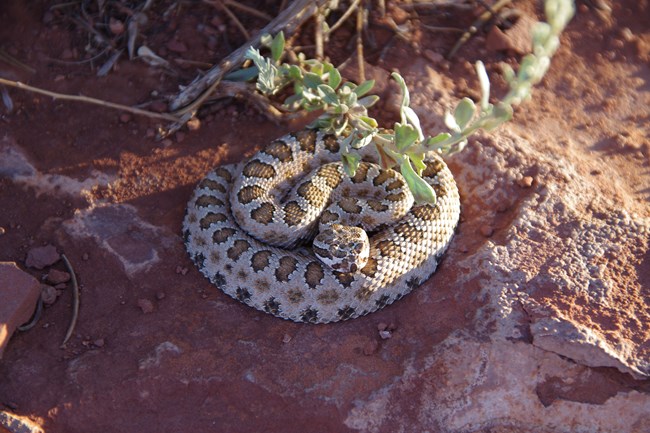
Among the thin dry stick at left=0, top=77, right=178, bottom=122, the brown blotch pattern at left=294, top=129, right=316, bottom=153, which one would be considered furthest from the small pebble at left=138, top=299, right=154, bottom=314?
the brown blotch pattern at left=294, top=129, right=316, bottom=153

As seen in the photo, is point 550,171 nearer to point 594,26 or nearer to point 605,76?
point 605,76

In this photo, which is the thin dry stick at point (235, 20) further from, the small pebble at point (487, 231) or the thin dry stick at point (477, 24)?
the small pebble at point (487, 231)

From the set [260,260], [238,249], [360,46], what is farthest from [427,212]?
[360,46]

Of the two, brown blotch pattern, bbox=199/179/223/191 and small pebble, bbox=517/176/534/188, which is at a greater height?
small pebble, bbox=517/176/534/188

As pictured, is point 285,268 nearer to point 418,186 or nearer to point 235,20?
point 418,186

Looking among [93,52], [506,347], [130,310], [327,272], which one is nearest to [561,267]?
[506,347]

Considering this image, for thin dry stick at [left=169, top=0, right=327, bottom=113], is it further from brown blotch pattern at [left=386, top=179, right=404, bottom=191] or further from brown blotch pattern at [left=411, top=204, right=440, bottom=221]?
brown blotch pattern at [left=411, top=204, right=440, bottom=221]

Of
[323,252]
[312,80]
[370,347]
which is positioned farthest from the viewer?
[312,80]
